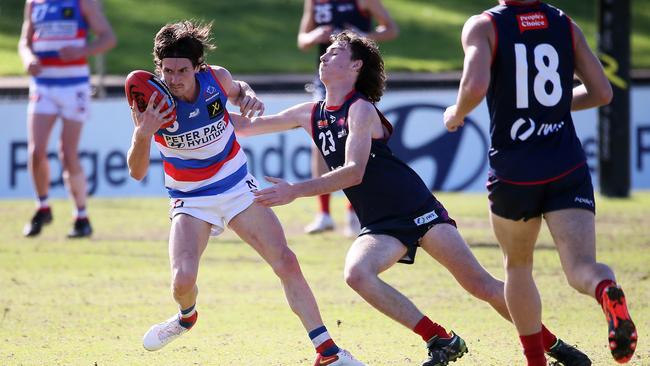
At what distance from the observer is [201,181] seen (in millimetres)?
6355

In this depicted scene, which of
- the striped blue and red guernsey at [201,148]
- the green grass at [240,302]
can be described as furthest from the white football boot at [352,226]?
the striped blue and red guernsey at [201,148]

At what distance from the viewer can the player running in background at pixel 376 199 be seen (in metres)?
5.88

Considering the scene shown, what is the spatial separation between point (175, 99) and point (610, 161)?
30.5ft

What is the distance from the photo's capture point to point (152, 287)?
29.4ft

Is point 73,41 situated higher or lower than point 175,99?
lower

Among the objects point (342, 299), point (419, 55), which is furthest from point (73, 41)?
point (419, 55)

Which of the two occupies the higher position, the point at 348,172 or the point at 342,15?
the point at 348,172

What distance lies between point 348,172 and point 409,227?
20.3 inches

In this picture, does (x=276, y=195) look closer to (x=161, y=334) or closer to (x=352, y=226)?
(x=161, y=334)

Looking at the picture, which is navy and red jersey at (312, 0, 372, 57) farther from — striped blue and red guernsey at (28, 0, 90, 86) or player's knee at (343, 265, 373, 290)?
player's knee at (343, 265, 373, 290)

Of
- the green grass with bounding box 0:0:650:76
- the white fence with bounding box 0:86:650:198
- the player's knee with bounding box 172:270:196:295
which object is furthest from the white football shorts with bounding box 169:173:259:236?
the green grass with bounding box 0:0:650:76

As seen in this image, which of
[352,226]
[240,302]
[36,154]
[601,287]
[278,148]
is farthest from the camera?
[278,148]

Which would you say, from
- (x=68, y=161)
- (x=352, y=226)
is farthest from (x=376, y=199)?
(x=68, y=161)

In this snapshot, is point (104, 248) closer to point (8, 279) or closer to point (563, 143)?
point (8, 279)
